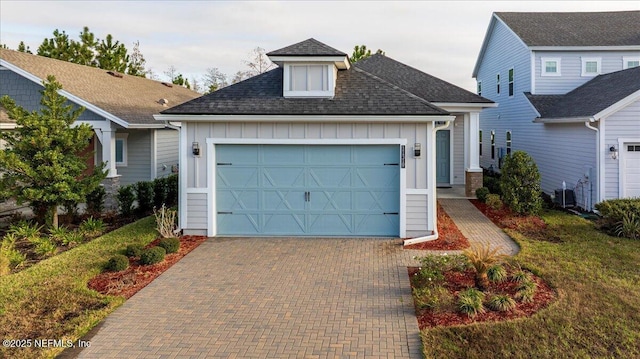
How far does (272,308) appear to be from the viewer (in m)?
7.52

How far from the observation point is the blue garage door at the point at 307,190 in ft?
39.9

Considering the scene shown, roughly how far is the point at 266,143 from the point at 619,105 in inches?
394

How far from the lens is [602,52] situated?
21484 millimetres

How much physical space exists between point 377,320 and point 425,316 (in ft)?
2.27

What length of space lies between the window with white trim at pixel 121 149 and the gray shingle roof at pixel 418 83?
10.2 metres

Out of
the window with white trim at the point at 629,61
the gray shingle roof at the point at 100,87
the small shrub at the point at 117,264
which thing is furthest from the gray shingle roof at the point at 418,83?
the small shrub at the point at 117,264

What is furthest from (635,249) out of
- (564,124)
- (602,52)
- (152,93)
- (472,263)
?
(152,93)

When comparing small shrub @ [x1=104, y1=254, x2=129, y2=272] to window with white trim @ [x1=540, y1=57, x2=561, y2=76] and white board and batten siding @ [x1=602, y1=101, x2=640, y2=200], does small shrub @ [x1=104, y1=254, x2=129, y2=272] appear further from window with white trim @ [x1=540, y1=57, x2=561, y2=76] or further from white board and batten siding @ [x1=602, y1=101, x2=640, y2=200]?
window with white trim @ [x1=540, y1=57, x2=561, y2=76]

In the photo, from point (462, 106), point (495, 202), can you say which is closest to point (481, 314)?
point (495, 202)

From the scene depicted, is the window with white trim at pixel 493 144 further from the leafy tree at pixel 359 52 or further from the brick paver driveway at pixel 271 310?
the brick paver driveway at pixel 271 310

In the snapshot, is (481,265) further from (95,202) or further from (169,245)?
(95,202)

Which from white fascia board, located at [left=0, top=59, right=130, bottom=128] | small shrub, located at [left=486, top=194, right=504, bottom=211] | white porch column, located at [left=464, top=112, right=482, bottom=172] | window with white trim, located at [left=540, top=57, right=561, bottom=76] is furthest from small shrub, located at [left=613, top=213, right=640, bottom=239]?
white fascia board, located at [left=0, top=59, right=130, bottom=128]

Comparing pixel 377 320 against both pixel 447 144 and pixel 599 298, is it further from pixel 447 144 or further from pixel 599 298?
pixel 447 144

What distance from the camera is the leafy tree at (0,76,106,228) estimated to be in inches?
456
